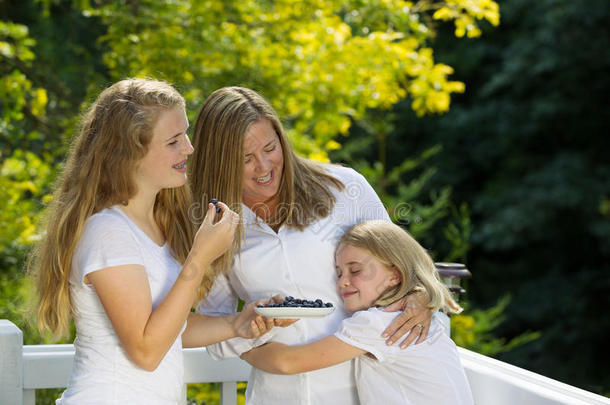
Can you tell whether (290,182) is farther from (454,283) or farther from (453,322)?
(453,322)

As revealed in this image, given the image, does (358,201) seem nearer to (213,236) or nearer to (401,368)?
(401,368)

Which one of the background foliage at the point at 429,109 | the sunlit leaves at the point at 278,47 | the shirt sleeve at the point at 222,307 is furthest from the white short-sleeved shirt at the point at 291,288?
the sunlit leaves at the point at 278,47

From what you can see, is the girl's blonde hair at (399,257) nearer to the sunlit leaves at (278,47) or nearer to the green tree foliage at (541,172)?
the sunlit leaves at (278,47)

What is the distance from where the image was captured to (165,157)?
174 centimetres

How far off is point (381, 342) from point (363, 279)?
0.61 feet

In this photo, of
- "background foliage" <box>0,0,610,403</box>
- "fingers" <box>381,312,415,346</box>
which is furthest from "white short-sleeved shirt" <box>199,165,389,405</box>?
"background foliage" <box>0,0,610,403</box>

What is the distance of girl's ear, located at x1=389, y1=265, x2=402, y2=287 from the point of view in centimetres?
201

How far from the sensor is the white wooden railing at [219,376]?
6.41 ft

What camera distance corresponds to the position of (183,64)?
13.4 ft

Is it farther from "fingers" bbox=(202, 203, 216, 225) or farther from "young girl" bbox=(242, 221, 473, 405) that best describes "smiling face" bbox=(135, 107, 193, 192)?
"young girl" bbox=(242, 221, 473, 405)

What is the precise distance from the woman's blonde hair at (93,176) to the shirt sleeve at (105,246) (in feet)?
0.10

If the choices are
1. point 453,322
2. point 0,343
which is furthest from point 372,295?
point 453,322

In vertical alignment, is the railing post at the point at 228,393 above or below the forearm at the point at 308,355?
below

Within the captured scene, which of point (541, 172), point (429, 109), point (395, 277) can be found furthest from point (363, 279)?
point (541, 172)
